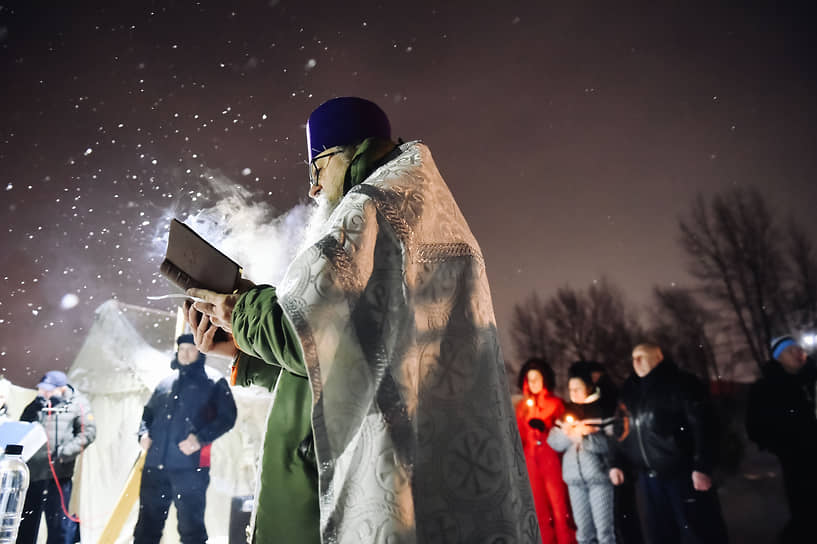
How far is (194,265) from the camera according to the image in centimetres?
133

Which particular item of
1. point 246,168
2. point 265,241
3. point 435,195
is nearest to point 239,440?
point 265,241

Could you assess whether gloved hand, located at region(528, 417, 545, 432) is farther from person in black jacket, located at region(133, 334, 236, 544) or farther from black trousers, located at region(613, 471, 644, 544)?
person in black jacket, located at region(133, 334, 236, 544)

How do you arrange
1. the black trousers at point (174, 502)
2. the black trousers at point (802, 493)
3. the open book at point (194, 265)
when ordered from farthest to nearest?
1. the black trousers at point (174, 502)
2. the black trousers at point (802, 493)
3. the open book at point (194, 265)

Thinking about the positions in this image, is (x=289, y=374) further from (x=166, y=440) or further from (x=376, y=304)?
(x=166, y=440)

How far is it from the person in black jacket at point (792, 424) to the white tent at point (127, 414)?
5.22m

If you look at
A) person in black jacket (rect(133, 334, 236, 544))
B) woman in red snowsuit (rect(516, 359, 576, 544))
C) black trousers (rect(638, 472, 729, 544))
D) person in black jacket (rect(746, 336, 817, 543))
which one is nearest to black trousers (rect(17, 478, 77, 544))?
person in black jacket (rect(133, 334, 236, 544))

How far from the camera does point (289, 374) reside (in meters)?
1.31

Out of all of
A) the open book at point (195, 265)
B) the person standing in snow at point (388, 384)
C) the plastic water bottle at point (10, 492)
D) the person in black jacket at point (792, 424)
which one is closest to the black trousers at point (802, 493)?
the person in black jacket at point (792, 424)

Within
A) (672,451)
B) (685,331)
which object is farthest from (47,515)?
(685,331)

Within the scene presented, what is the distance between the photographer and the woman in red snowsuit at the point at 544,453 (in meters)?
4.25

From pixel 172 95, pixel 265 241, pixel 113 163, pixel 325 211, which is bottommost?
pixel 325 211

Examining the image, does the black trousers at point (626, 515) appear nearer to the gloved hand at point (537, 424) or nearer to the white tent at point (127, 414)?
the gloved hand at point (537, 424)

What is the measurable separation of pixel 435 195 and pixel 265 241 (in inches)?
147

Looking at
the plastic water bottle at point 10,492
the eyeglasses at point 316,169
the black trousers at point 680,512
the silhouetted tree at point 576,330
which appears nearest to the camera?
the eyeglasses at point 316,169
